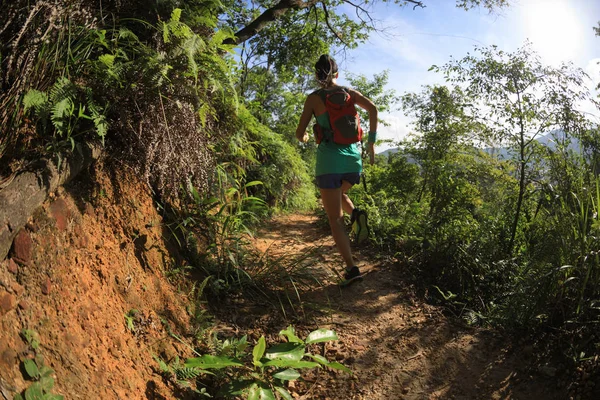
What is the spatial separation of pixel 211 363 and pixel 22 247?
1.14 metres

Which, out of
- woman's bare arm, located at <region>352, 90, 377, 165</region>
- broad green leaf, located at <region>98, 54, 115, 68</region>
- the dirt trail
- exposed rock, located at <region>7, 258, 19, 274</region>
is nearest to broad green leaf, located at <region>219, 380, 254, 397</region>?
the dirt trail

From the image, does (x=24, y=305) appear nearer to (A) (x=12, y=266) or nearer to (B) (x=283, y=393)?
(A) (x=12, y=266)

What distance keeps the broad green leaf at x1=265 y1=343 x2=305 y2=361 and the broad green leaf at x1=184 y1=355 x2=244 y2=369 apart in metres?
0.26

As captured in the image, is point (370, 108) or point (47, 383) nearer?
point (47, 383)

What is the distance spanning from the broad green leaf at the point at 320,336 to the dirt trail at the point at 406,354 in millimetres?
211

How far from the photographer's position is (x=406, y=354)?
304 cm

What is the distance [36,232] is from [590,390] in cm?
325

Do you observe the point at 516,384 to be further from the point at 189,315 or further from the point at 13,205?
the point at 13,205

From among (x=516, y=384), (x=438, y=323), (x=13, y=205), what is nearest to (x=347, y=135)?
(x=438, y=323)

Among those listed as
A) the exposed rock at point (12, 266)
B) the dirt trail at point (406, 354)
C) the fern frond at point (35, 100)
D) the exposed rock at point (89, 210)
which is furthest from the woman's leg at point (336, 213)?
the exposed rock at point (12, 266)

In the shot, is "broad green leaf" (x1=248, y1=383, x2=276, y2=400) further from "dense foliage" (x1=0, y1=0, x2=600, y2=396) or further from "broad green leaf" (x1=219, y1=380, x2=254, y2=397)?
"dense foliage" (x1=0, y1=0, x2=600, y2=396)

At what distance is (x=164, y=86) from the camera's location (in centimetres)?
281

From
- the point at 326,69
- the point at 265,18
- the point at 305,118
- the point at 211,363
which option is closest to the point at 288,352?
the point at 211,363

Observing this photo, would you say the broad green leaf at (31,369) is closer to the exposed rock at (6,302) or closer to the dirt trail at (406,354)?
the exposed rock at (6,302)
